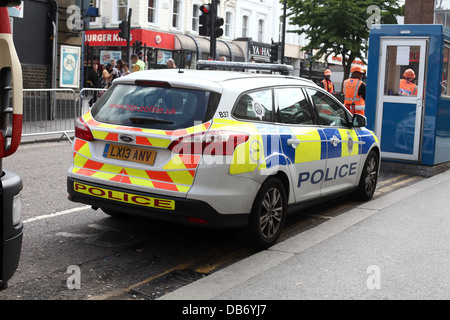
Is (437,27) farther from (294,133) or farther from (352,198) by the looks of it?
(294,133)

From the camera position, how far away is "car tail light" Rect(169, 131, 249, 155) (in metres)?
4.68

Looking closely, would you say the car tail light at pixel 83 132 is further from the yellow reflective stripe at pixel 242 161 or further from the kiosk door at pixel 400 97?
the kiosk door at pixel 400 97

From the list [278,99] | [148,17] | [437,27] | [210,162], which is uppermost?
[148,17]

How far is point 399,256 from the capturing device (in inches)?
205

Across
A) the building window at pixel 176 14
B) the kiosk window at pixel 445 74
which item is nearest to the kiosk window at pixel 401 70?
the kiosk window at pixel 445 74

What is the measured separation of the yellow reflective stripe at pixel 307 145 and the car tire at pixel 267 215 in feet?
1.53

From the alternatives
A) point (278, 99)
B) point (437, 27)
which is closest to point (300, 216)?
point (278, 99)

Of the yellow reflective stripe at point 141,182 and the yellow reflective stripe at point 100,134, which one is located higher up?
the yellow reflective stripe at point 100,134

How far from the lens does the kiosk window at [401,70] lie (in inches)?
410

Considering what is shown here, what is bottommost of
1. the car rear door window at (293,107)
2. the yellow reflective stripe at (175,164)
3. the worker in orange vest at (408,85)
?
the yellow reflective stripe at (175,164)

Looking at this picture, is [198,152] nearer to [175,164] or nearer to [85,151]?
[175,164]

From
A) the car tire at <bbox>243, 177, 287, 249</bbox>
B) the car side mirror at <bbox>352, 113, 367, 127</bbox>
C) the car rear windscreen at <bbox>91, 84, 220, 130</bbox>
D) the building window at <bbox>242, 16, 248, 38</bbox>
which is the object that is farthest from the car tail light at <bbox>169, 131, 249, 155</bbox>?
the building window at <bbox>242, 16, 248, 38</bbox>

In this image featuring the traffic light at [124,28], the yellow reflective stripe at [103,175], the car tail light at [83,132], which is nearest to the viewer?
the yellow reflective stripe at [103,175]
